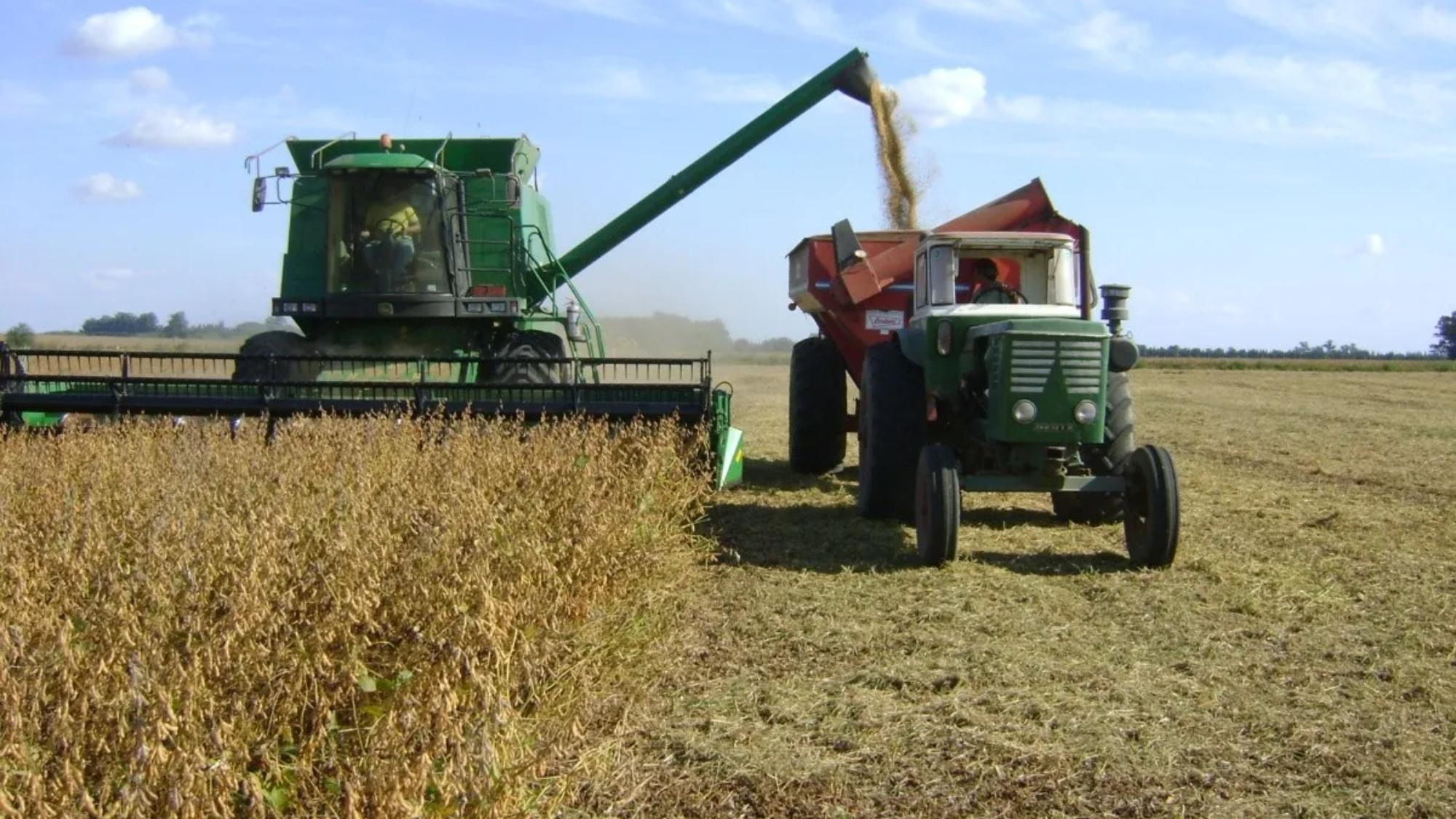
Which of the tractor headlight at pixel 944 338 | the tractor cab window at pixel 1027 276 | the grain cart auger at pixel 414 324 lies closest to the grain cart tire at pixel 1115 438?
the tractor cab window at pixel 1027 276

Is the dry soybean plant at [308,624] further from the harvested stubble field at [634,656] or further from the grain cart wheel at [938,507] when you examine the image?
the grain cart wheel at [938,507]

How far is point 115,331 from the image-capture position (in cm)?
3566

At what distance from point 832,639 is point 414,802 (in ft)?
7.97

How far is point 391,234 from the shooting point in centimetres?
925

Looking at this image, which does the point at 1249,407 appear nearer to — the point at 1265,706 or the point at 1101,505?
the point at 1101,505

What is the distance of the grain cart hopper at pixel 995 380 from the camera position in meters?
6.21

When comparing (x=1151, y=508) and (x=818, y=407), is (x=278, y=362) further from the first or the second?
(x=1151, y=508)

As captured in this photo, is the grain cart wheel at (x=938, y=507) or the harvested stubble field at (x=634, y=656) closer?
the harvested stubble field at (x=634, y=656)

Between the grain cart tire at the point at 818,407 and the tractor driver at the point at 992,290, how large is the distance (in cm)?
197

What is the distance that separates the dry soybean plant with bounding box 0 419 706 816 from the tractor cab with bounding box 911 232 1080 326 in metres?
2.40

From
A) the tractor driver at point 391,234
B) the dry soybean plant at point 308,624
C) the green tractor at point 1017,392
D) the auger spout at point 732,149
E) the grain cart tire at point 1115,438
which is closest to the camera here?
the dry soybean plant at point 308,624

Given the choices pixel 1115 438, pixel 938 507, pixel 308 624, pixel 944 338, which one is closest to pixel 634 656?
pixel 308 624

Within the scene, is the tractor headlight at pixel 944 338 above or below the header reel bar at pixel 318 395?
above

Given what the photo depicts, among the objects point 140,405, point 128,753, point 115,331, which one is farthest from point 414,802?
point 115,331
